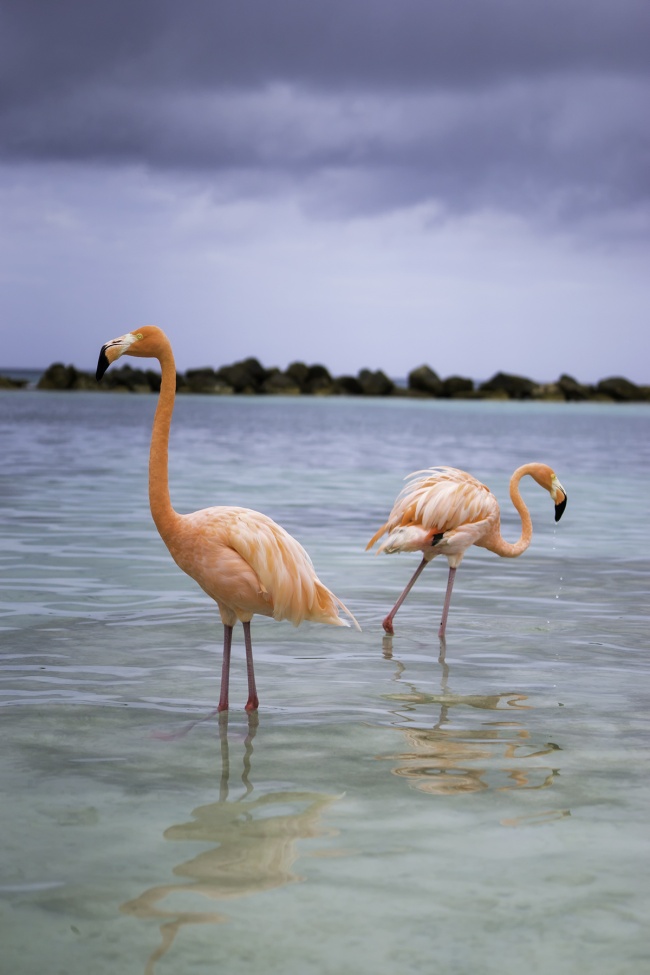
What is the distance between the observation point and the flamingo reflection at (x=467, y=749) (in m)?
5.26

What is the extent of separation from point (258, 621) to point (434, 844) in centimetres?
478

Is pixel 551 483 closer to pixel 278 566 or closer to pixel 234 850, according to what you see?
pixel 278 566

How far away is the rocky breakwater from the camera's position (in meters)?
104

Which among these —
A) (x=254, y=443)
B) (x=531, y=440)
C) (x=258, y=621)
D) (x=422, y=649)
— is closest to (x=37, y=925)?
(x=422, y=649)

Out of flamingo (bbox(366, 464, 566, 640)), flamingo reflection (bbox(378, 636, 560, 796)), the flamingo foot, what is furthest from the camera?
flamingo (bbox(366, 464, 566, 640))

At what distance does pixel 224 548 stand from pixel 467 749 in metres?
1.51

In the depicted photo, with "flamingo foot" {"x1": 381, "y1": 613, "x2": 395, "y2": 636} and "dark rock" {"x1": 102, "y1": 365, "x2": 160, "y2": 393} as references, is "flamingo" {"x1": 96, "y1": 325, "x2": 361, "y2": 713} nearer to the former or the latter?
"flamingo foot" {"x1": 381, "y1": 613, "x2": 395, "y2": 636}

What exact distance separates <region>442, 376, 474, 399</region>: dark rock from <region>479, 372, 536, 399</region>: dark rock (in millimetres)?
1637

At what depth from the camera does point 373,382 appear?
111 metres

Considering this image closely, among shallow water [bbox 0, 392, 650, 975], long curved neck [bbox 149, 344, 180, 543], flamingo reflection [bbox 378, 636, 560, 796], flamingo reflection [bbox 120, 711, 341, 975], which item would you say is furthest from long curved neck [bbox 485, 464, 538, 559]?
flamingo reflection [bbox 120, 711, 341, 975]

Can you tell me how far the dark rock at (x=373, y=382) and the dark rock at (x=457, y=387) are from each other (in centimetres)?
495

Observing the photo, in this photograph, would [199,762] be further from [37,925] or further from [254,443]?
[254,443]

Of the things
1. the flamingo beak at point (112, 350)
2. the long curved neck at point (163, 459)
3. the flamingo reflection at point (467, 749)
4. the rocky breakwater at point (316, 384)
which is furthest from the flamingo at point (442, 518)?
the rocky breakwater at point (316, 384)

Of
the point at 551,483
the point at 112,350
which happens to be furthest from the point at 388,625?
the point at 112,350
